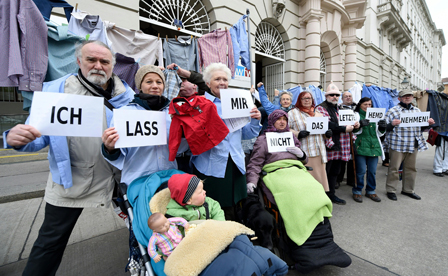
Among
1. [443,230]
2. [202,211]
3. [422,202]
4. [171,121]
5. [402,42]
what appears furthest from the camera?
[402,42]

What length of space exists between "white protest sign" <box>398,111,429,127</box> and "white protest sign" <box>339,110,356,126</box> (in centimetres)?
104

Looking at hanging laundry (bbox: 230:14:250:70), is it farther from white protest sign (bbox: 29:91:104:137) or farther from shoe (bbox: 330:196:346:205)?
white protest sign (bbox: 29:91:104:137)

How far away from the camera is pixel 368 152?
3809 mm

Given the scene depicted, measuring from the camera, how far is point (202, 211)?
1.60 m

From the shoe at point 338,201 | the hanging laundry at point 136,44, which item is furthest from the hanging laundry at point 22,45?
the shoe at point 338,201

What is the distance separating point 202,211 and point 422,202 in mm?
4435

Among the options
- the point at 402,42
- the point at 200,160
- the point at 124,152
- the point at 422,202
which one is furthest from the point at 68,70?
the point at 402,42

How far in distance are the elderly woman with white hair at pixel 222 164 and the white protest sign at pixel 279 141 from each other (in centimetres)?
45

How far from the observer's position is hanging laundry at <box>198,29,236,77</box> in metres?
4.44

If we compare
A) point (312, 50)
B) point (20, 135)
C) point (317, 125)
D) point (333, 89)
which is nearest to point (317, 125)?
point (317, 125)

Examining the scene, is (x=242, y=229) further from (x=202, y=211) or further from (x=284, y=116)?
(x=284, y=116)

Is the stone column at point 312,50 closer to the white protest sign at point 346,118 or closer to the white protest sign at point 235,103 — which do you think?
the white protest sign at point 346,118

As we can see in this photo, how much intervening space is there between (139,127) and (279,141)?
1814 millimetres

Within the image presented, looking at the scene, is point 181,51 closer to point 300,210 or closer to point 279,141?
point 279,141
